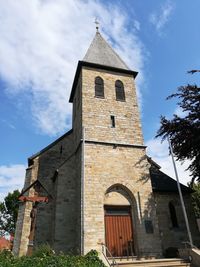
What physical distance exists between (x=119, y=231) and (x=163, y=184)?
17.7ft

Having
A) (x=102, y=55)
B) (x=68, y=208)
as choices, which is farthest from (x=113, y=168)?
(x=102, y=55)

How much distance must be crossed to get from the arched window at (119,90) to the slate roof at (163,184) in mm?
6286

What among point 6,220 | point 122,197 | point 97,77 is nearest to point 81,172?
point 122,197

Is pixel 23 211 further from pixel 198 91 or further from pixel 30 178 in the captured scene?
pixel 198 91

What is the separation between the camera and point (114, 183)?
13523 millimetres

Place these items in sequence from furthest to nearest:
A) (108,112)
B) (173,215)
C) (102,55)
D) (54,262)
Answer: (102,55) → (108,112) → (173,215) → (54,262)

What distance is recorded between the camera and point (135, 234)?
12617 mm

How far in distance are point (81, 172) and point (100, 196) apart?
67.5 inches

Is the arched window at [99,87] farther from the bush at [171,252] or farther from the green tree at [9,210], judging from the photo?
the green tree at [9,210]

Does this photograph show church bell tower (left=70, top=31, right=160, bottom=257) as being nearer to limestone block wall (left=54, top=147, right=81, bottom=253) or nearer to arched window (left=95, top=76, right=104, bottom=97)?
arched window (left=95, top=76, right=104, bottom=97)

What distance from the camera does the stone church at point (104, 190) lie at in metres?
12.3

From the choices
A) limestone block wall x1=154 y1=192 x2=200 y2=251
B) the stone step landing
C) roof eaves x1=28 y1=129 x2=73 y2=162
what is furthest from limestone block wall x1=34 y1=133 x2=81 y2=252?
limestone block wall x1=154 y1=192 x2=200 y2=251

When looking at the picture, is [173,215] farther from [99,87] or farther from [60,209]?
[99,87]

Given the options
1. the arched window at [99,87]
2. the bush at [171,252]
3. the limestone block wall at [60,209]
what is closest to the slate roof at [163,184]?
the bush at [171,252]
